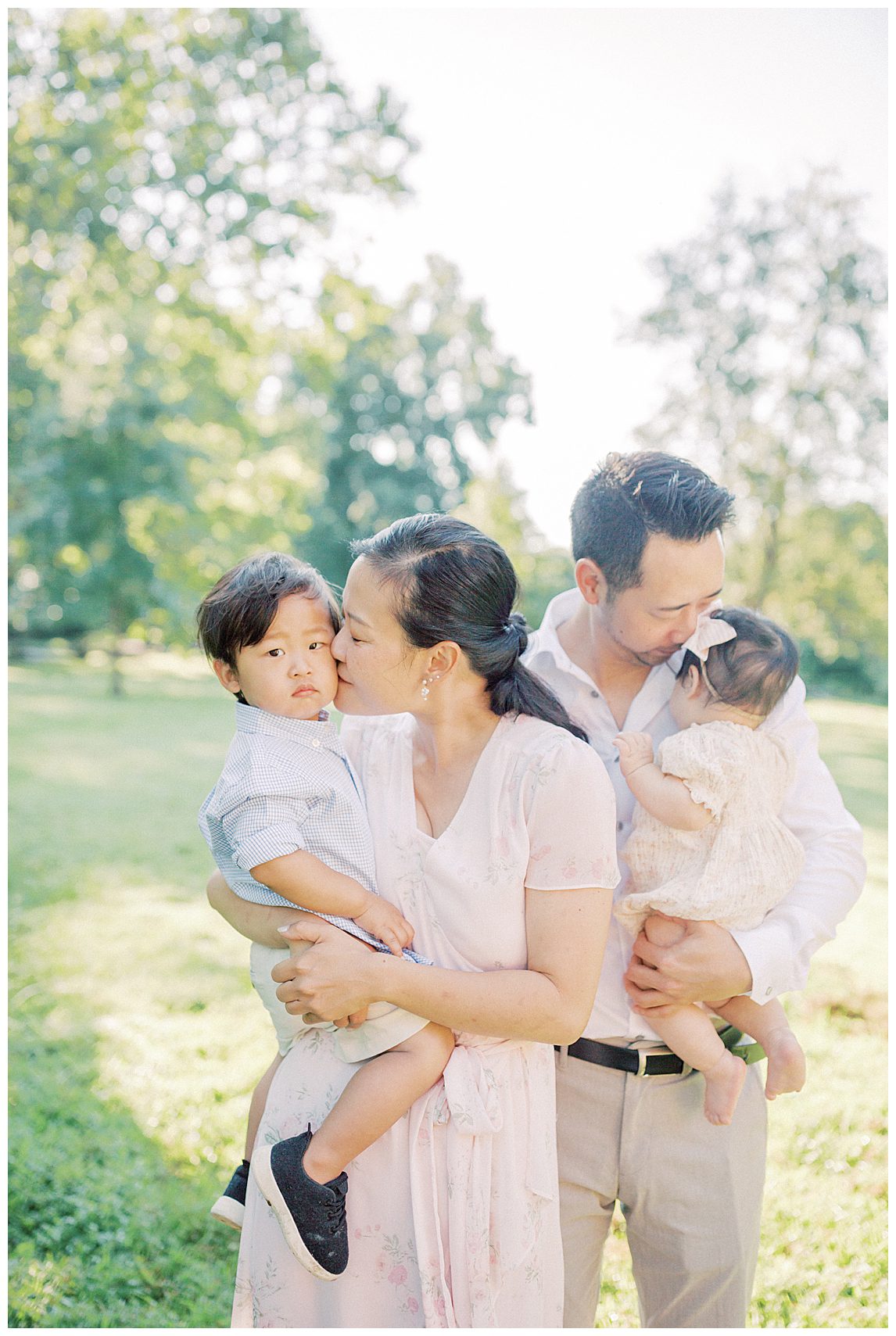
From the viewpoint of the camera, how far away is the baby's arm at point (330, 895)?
1922 mm

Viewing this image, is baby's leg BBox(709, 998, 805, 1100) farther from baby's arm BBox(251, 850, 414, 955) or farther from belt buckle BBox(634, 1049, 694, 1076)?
baby's arm BBox(251, 850, 414, 955)

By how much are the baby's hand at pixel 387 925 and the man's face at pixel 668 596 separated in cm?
74

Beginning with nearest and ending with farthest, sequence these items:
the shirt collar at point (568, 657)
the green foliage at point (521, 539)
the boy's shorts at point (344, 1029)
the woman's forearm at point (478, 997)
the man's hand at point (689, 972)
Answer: the woman's forearm at point (478, 997)
the boy's shorts at point (344, 1029)
the man's hand at point (689, 972)
the shirt collar at point (568, 657)
the green foliage at point (521, 539)

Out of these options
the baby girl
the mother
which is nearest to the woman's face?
the mother

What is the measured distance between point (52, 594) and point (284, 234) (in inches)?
544

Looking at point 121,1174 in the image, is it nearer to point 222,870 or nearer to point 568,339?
point 222,870

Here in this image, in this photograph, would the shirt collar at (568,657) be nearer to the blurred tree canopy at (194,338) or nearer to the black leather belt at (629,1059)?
the black leather belt at (629,1059)

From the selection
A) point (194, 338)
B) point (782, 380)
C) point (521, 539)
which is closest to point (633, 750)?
point (194, 338)

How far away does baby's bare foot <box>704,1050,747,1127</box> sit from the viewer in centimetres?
211

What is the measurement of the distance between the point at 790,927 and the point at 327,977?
0.97 m

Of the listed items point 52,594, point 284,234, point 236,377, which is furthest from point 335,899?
point 52,594

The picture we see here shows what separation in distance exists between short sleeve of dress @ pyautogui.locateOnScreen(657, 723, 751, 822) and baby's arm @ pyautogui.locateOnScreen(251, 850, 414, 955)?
63 centimetres

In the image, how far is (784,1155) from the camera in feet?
14.7

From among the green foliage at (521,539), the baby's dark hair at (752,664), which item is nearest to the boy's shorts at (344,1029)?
the baby's dark hair at (752,664)
